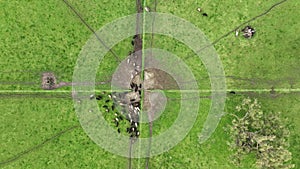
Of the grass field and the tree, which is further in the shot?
the grass field

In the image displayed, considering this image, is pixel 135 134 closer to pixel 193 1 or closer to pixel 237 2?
pixel 193 1

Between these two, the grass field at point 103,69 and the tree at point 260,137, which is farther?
the grass field at point 103,69

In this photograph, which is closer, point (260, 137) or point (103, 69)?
point (260, 137)

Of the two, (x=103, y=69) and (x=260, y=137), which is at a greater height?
(x=103, y=69)
